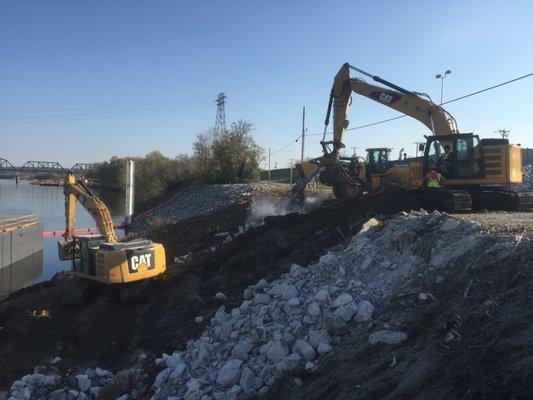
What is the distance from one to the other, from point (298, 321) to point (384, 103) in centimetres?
1190

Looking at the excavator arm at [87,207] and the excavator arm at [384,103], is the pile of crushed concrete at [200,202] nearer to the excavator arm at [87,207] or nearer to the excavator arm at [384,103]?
the excavator arm at [384,103]

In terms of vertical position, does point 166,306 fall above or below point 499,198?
below

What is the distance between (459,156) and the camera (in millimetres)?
14797

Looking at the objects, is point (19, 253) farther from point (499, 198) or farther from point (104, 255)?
point (499, 198)

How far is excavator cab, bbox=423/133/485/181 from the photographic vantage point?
14.7 meters

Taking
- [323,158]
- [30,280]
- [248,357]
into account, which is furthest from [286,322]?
[30,280]

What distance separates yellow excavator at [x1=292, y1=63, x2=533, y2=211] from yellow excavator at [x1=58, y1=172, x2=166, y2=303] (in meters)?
8.11

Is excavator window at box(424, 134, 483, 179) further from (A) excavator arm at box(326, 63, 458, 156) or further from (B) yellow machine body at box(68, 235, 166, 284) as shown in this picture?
(B) yellow machine body at box(68, 235, 166, 284)

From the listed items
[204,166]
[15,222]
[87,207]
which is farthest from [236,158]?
[87,207]

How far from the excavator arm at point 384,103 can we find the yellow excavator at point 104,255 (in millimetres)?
8406

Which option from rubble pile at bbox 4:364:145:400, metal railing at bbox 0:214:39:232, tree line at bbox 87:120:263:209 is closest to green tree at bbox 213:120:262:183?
tree line at bbox 87:120:263:209

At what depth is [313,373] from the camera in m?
6.18

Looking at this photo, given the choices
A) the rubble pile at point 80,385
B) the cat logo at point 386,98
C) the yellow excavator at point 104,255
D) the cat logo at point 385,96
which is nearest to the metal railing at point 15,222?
the yellow excavator at point 104,255

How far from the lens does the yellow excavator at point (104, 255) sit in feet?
40.3
